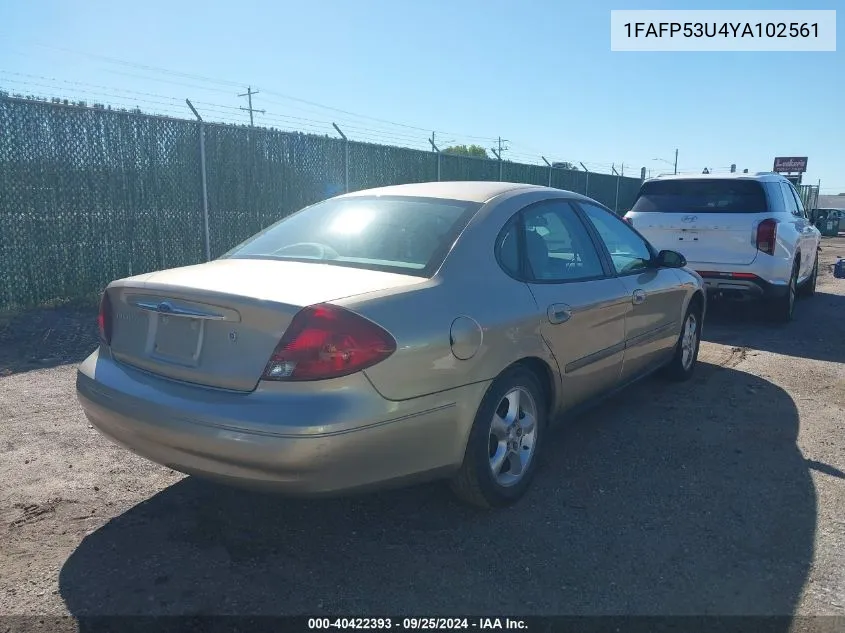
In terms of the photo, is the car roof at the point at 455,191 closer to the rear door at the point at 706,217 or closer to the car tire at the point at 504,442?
the car tire at the point at 504,442

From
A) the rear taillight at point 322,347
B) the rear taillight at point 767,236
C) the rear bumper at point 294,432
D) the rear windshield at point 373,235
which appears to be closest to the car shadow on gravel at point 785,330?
the rear taillight at point 767,236

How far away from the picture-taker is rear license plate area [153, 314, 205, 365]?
2.75m

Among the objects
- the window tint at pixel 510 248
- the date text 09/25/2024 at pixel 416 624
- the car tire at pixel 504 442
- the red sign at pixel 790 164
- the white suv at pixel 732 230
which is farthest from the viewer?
the red sign at pixel 790 164

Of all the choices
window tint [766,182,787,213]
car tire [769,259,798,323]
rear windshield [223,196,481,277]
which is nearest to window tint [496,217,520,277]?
rear windshield [223,196,481,277]

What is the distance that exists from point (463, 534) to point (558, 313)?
123 centimetres

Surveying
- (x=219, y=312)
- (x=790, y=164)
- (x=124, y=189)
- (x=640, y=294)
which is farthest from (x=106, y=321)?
(x=790, y=164)

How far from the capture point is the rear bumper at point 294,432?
8.08 feet

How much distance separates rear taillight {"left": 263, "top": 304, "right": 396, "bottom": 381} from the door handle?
124 cm

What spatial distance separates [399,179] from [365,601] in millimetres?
10540

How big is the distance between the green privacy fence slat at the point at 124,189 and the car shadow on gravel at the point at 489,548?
5279 millimetres

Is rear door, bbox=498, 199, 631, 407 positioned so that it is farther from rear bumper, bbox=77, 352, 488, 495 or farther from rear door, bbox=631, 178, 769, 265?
rear door, bbox=631, 178, 769, 265

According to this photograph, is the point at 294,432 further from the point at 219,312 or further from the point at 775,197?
the point at 775,197

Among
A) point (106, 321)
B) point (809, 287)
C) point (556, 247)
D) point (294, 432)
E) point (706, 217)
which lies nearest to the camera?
point (294, 432)

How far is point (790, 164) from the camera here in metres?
42.1
